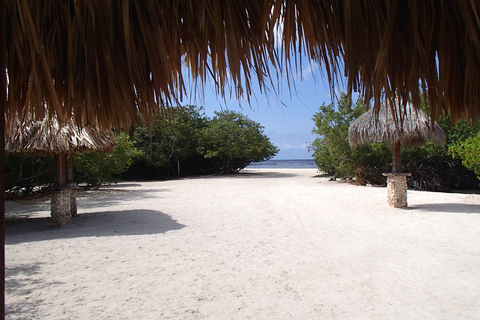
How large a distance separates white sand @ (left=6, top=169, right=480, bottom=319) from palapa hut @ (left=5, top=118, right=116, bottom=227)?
43cm

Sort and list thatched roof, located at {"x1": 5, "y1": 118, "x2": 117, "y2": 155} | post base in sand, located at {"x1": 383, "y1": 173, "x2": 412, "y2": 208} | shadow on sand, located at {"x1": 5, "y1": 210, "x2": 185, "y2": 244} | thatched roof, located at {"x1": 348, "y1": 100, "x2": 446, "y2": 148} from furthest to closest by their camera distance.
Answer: post base in sand, located at {"x1": 383, "y1": 173, "x2": 412, "y2": 208} → thatched roof, located at {"x1": 348, "y1": 100, "x2": 446, "y2": 148} → thatched roof, located at {"x1": 5, "y1": 118, "x2": 117, "y2": 155} → shadow on sand, located at {"x1": 5, "y1": 210, "x2": 185, "y2": 244}

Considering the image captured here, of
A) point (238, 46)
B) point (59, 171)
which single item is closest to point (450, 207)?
point (238, 46)

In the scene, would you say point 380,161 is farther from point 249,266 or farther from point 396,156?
point 249,266

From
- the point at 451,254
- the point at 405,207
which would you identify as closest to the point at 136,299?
the point at 451,254

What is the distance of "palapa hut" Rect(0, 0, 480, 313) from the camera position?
1.18 metres

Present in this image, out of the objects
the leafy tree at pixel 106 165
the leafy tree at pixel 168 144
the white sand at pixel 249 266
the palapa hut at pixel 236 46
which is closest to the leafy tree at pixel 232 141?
the leafy tree at pixel 168 144

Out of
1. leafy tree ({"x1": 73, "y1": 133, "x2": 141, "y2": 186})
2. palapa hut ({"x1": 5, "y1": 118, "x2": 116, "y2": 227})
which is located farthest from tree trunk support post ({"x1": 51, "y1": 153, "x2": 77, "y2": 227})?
leafy tree ({"x1": 73, "y1": 133, "x2": 141, "y2": 186})

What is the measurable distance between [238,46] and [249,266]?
2.82 metres

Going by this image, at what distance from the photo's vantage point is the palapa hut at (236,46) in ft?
3.86

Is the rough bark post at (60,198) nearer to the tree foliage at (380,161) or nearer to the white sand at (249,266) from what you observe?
the white sand at (249,266)

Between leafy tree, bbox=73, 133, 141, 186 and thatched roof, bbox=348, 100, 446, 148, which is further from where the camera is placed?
leafy tree, bbox=73, 133, 141, 186

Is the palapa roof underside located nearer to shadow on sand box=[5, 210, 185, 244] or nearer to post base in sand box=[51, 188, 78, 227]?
shadow on sand box=[5, 210, 185, 244]

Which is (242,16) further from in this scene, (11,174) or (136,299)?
(11,174)

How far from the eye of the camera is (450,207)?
704cm
